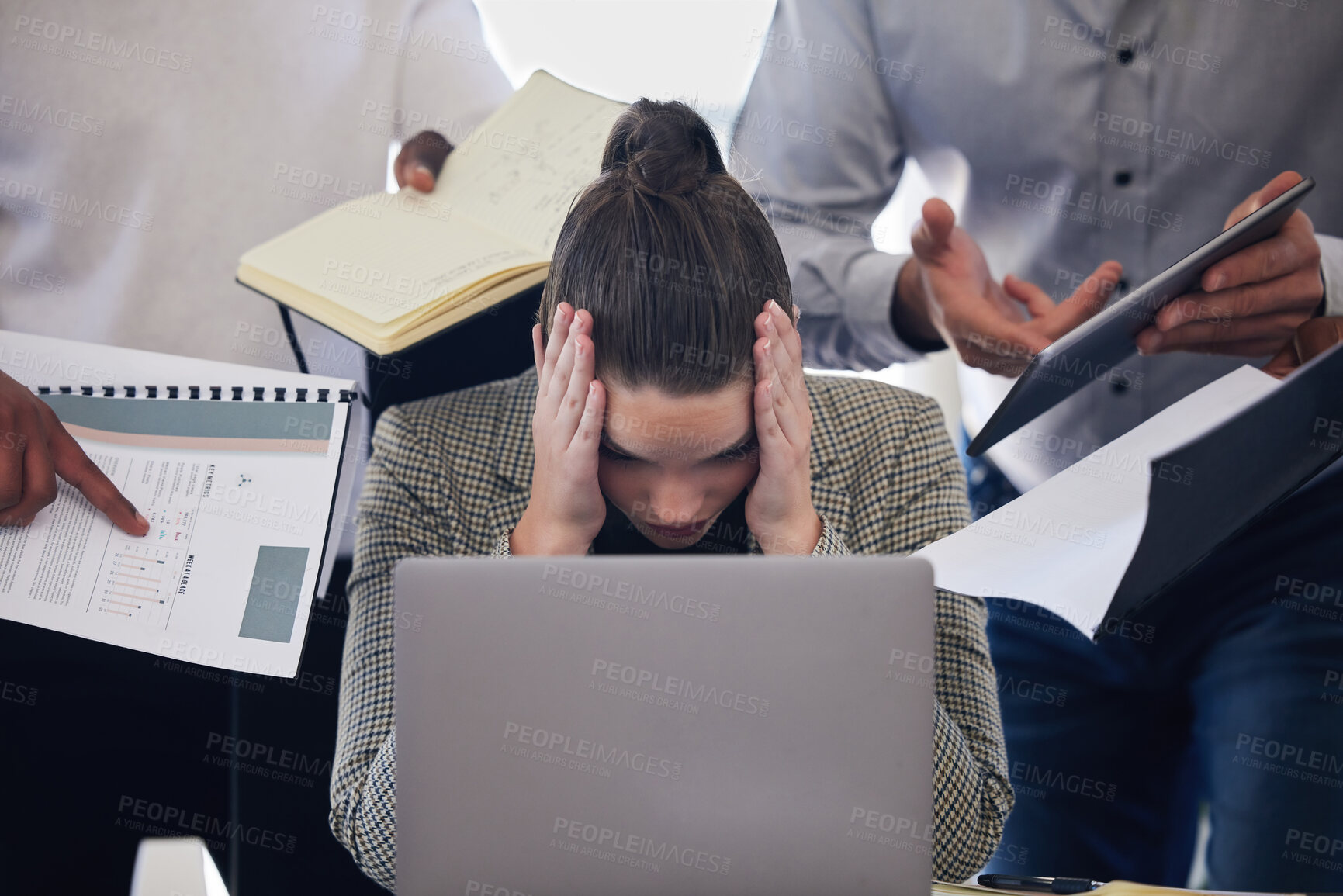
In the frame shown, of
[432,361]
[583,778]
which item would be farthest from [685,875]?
[432,361]

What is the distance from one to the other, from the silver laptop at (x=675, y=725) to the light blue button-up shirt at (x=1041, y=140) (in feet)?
3.19

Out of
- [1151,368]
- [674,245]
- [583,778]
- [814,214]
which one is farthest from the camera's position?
[814,214]

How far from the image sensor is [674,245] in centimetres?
111

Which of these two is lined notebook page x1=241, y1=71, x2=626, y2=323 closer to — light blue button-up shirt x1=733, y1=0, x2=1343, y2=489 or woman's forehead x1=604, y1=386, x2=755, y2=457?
woman's forehead x1=604, y1=386, x2=755, y2=457

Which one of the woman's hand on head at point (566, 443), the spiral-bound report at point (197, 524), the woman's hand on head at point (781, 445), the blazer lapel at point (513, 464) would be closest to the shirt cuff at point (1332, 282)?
the woman's hand on head at point (781, 445)

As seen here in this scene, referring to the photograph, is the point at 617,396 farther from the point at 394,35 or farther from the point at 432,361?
the point at 394,35

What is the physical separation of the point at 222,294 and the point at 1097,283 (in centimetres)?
164

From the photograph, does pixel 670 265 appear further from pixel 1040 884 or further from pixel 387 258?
pixel 1040 884

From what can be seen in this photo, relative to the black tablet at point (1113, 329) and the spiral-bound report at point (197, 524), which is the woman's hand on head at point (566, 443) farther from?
the black tablet at point (1113, 329)

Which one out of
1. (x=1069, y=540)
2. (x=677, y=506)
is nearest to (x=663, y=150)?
(x=677, y=506)

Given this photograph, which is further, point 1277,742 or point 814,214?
point 814,214

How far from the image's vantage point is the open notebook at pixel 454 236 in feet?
3.97

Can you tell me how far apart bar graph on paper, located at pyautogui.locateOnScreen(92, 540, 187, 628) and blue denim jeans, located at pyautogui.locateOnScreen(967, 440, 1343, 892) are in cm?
123

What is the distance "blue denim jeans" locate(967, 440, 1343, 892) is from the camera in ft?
4.34
